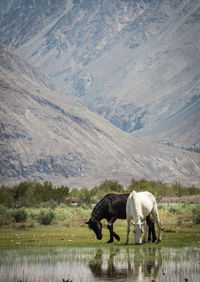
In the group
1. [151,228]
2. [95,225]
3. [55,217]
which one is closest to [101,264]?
[151,228]

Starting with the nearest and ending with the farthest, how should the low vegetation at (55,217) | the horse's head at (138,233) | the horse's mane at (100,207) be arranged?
the horse's head at (138,233) < the horse's mane at (100,207) < the low vegetation at (55,217)

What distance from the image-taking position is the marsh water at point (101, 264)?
16.1m

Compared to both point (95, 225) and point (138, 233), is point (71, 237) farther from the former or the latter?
point (138, 233)

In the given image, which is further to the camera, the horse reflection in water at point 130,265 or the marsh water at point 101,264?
the horse reflection in water at point 130,265

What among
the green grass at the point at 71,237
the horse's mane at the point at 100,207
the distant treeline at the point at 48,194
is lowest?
the green grass at the point at 71,237

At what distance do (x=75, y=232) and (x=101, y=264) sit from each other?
11205 millimetres

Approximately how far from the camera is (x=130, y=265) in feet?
58.1

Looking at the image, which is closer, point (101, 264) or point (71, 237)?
point (101, 264)

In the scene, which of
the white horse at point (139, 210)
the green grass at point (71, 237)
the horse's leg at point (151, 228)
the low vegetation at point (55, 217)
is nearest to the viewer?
the white horse at point (139, 210)

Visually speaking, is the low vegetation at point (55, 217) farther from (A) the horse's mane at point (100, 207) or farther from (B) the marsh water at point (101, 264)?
(B) the marsh water at point (101, 264)

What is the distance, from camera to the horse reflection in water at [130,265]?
16.3 meters

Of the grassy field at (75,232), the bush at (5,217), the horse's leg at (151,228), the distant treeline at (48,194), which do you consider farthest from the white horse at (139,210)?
the distant treeline at (48,194)

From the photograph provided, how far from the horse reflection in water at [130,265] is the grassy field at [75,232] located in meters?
1.71

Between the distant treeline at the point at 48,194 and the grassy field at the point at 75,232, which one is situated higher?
the distant treeline at the point at 48,194
